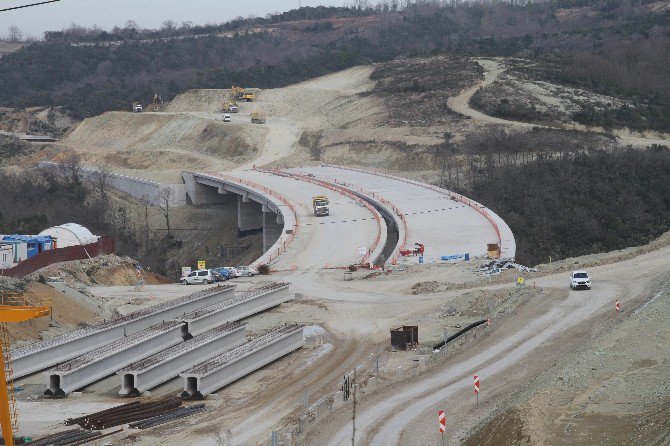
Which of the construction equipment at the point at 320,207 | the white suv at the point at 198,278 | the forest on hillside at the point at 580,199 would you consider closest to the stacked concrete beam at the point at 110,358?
the white suv at the point at 198,278

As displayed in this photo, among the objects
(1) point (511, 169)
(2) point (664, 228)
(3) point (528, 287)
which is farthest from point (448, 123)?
(3) point (528, 287)

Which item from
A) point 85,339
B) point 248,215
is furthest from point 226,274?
point 248,215

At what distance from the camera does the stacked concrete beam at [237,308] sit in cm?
3844

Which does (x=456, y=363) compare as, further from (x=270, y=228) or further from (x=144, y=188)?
(x=144, y=188)

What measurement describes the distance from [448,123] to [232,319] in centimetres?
5909

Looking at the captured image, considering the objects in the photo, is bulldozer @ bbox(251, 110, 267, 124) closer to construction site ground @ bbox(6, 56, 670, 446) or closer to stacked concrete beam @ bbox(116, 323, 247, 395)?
construction site ground @ bbox(6, 56, 670, 446)

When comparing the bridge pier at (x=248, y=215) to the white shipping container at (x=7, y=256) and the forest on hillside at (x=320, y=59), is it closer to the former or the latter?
the white shipping container at (x=7, y=256)

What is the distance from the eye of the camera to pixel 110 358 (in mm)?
33812

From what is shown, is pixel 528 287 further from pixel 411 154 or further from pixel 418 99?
pixel 418 99

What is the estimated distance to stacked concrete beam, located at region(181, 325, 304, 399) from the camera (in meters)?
31.0

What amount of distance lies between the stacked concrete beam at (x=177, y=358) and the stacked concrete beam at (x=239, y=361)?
93 cm

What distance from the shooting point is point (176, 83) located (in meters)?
140

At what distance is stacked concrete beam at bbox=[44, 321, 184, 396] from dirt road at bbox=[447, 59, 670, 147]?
59776 mm

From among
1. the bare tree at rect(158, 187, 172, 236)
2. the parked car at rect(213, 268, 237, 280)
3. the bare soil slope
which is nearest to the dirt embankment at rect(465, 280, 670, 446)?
the parked car at rect(213, 268, 237, 280)
